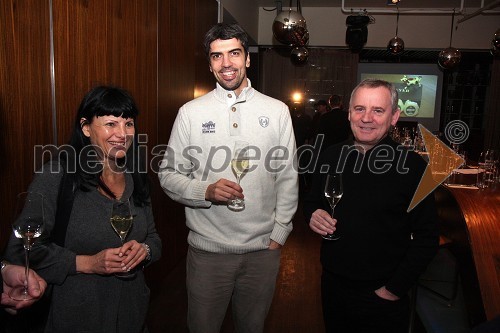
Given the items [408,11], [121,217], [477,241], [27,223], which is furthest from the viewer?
[408,11]

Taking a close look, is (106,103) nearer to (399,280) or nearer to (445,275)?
(399,280)

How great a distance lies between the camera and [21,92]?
1.89 metres

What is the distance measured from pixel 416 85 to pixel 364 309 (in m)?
10.3

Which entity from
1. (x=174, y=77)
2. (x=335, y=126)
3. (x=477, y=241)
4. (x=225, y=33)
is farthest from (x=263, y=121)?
(x=335, y=126)

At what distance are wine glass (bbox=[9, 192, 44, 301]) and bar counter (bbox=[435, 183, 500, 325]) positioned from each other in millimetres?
1783

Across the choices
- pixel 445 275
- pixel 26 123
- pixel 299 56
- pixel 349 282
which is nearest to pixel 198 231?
pixel 349 282

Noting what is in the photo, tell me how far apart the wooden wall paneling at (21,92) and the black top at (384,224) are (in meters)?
1.50

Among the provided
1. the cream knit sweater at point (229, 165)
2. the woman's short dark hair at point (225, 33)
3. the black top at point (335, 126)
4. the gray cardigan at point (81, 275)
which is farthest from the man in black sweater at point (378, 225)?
the black top at point (335, 126)

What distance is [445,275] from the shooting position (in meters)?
4.04

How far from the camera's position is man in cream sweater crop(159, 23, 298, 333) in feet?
6.77

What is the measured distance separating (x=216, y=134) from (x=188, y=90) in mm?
2410

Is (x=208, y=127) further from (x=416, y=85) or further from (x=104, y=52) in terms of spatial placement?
(x=416, y=85)

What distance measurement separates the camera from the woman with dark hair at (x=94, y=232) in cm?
151

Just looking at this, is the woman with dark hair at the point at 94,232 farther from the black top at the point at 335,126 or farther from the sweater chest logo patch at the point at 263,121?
the black top at the point at 335,126
